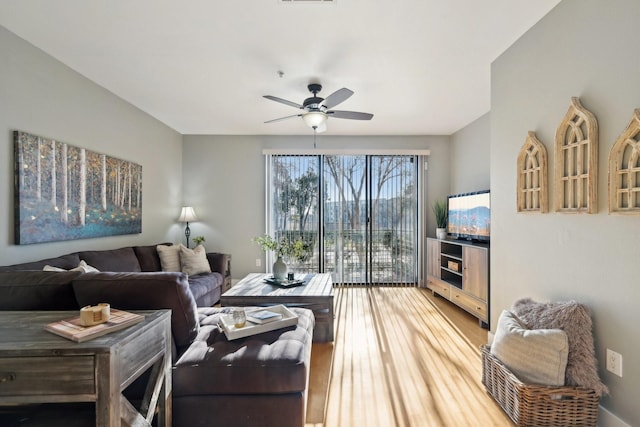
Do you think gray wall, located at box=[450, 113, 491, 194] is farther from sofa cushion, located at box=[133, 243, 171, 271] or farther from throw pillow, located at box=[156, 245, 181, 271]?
sofa cushion, located at box=[133, 243, 171, 271]

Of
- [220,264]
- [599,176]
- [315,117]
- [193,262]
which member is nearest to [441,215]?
[315,117]

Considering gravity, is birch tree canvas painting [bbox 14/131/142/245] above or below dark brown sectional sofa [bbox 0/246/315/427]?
above

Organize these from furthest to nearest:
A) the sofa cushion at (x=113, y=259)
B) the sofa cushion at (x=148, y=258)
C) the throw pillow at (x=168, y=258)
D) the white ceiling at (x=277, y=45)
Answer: the throw pillow at (x=168, y=258), the sofa cushion at (x=148, y=258), the sofa cushion at (x=113, y=259), the white ceiling at (x=277, y=45)

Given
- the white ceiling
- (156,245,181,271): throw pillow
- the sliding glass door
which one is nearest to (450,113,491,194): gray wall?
the white ceiling

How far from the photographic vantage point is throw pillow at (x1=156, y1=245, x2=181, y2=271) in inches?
144

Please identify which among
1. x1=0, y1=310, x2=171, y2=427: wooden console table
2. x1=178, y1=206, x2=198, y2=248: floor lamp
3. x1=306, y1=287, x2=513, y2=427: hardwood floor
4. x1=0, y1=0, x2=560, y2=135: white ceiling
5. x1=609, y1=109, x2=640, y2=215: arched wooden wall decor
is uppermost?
x1=0, y1=0, x2=560, y2=135: white ceiling

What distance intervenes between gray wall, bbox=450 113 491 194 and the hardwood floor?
182cm

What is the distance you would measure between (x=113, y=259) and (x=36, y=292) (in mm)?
1586

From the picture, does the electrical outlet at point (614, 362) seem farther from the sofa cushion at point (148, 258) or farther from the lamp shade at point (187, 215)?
the lamp shade at point (187, 215)

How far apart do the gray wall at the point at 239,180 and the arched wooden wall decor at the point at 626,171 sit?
3.51 m

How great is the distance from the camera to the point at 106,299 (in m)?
1.49

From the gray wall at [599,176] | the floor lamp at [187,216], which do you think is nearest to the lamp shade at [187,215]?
the floor lamp at [187,216]

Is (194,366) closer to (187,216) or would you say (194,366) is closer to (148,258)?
(148,258)

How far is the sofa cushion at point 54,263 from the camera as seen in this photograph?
6.95ft
